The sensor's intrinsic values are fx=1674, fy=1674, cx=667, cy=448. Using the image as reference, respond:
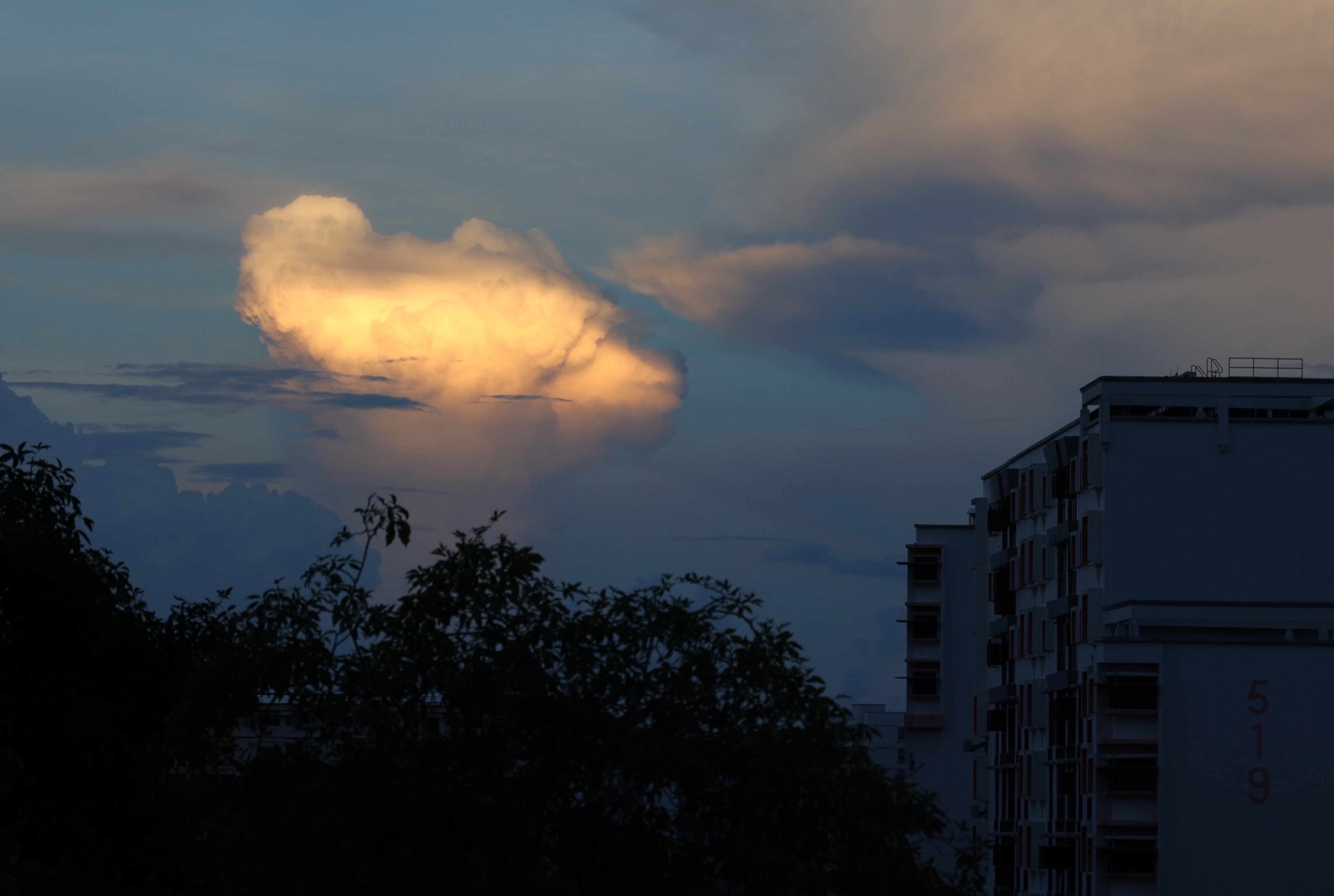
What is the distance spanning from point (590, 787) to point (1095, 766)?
51529 millimetres

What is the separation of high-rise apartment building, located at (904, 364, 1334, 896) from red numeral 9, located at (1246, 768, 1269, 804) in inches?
2.2

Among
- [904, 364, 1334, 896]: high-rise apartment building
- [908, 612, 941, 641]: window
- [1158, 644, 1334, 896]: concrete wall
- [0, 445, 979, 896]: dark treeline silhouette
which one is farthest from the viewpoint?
[908, 612, 941, 641]: window

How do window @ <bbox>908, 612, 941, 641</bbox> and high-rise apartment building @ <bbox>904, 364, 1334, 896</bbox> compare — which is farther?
window @ <bbox>908, 612, 941, 641</bbox>

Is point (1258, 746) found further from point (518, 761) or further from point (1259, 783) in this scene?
point (518, 761)

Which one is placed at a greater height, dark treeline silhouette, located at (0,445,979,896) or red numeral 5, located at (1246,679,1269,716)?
red numeral 5, located at (1246,679,1269,716)

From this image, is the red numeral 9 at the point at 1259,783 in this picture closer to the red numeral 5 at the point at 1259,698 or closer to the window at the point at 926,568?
the red numeral 5 at the point at 1259,698

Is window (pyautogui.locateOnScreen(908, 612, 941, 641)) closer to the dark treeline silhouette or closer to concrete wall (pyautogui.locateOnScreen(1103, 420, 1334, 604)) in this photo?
concrete wall (pyautogui.locateOnScreen(1103, 420, 1334, 604))

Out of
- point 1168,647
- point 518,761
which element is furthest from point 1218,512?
point 518,761

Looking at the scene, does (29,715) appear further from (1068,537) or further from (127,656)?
(1068,537)

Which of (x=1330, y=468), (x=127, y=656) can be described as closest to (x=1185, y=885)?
(x=1330, y=468)

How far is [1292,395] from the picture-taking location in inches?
2908

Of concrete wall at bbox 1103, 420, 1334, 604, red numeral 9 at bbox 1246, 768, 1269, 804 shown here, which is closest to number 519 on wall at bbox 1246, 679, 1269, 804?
→ red numeral 9 at bbox 1246, 768, 1269, 804

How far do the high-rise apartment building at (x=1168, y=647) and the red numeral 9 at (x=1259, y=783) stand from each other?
57 mm

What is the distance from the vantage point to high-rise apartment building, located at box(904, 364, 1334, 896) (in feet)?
213
